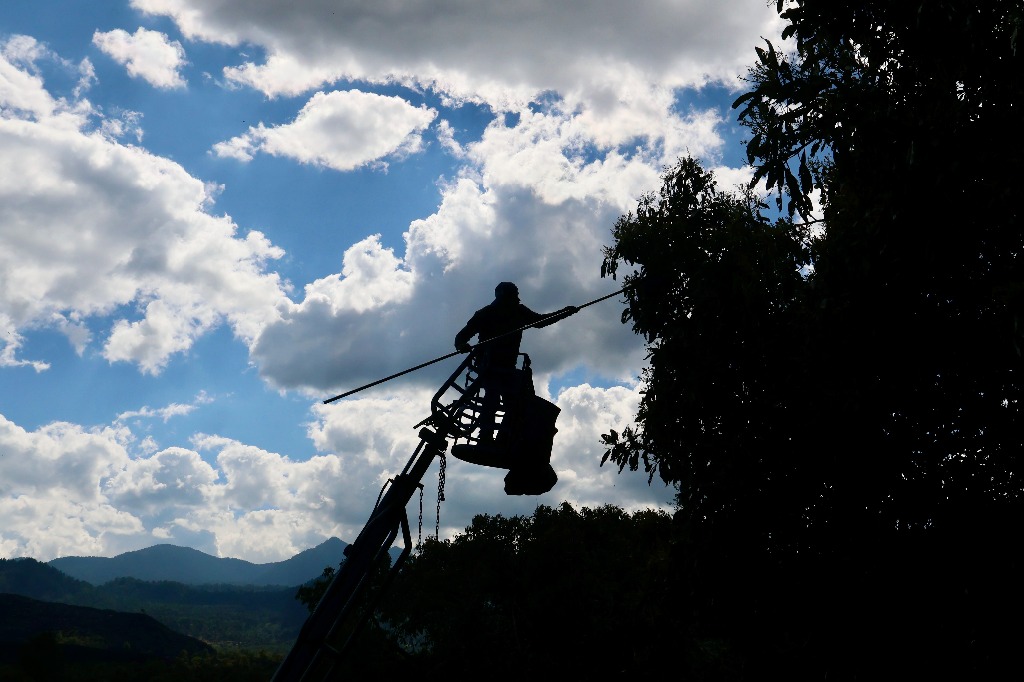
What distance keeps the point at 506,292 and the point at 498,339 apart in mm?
→ 619

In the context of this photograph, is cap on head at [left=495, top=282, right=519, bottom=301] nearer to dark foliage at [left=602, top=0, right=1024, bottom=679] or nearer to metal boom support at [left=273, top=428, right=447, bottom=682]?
metal boom support at [left=273, top=428, right=447, bottom=682]

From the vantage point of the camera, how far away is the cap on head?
33.8 feet

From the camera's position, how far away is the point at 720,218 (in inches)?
601

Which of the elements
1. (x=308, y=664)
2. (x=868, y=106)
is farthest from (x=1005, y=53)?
(x=308, y=664)

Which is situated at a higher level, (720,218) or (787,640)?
(720,218)

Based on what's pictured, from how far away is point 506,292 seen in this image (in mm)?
10305

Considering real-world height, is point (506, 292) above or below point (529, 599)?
above

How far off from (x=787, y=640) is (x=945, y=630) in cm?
230

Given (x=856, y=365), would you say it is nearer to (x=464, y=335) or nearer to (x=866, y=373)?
(x=866, y=373)

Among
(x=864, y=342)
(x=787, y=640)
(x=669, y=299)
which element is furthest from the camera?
(x=669, y=299)

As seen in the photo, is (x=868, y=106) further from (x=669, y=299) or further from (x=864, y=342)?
(x=669, y=299)

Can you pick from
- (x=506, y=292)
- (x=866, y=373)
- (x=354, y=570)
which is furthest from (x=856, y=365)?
(x=354, y=570)

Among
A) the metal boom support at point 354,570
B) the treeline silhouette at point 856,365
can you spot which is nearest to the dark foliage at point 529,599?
the treeline silhouette at point 856,365

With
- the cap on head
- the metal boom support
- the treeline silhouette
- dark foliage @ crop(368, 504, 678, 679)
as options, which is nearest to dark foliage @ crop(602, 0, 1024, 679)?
the treeline silhouette
